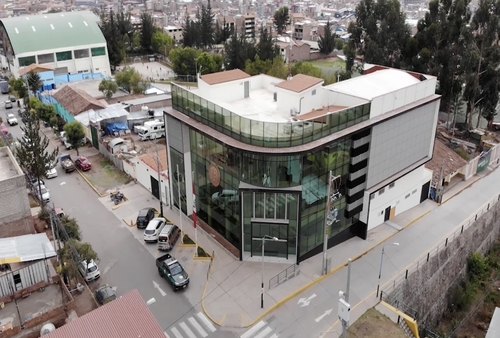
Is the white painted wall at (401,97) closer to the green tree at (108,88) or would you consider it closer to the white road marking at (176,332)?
the white road marking at (176,332)

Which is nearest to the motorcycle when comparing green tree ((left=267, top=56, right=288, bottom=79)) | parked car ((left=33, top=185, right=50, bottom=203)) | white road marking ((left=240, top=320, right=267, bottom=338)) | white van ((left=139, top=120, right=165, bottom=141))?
parked car ((left=33, top=185, right=50, bottom=203))

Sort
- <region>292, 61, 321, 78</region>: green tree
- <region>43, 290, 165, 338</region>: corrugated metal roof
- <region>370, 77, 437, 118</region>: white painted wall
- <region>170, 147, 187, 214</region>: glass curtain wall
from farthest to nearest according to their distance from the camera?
<region>292, 61, 321, 78</region>: green tree, <region>170, 147, 187, 214</region>: glass curtain wall, <region>370, 77, 437, 118</region>: white painted wall, <region>43, 290, 165, 338</region>: corrugated metal roof

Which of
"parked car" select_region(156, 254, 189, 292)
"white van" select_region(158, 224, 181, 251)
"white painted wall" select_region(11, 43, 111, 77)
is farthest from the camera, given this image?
"white painted wall" select_region(11, 43, 111, 77)

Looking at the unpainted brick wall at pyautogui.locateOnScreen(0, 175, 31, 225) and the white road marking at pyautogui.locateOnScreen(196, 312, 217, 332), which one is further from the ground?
the unpainted brick wall at pyautogui.locateOnScreen(0, 175, 31, 225)

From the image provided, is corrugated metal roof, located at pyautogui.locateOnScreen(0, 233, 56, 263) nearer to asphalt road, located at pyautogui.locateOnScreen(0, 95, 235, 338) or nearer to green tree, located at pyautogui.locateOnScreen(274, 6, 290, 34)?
asphalt road, located at pyautogui.locateOnScreen(0, 95, 235, 338)

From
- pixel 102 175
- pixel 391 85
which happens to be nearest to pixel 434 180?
pixel 391 85

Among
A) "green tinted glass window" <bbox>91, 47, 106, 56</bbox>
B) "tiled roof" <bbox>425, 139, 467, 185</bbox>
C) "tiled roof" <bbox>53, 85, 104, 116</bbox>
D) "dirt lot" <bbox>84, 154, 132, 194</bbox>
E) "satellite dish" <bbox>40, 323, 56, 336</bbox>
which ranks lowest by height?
"dirt lot" <bbox>84, 154, 132, 194</bbox>
